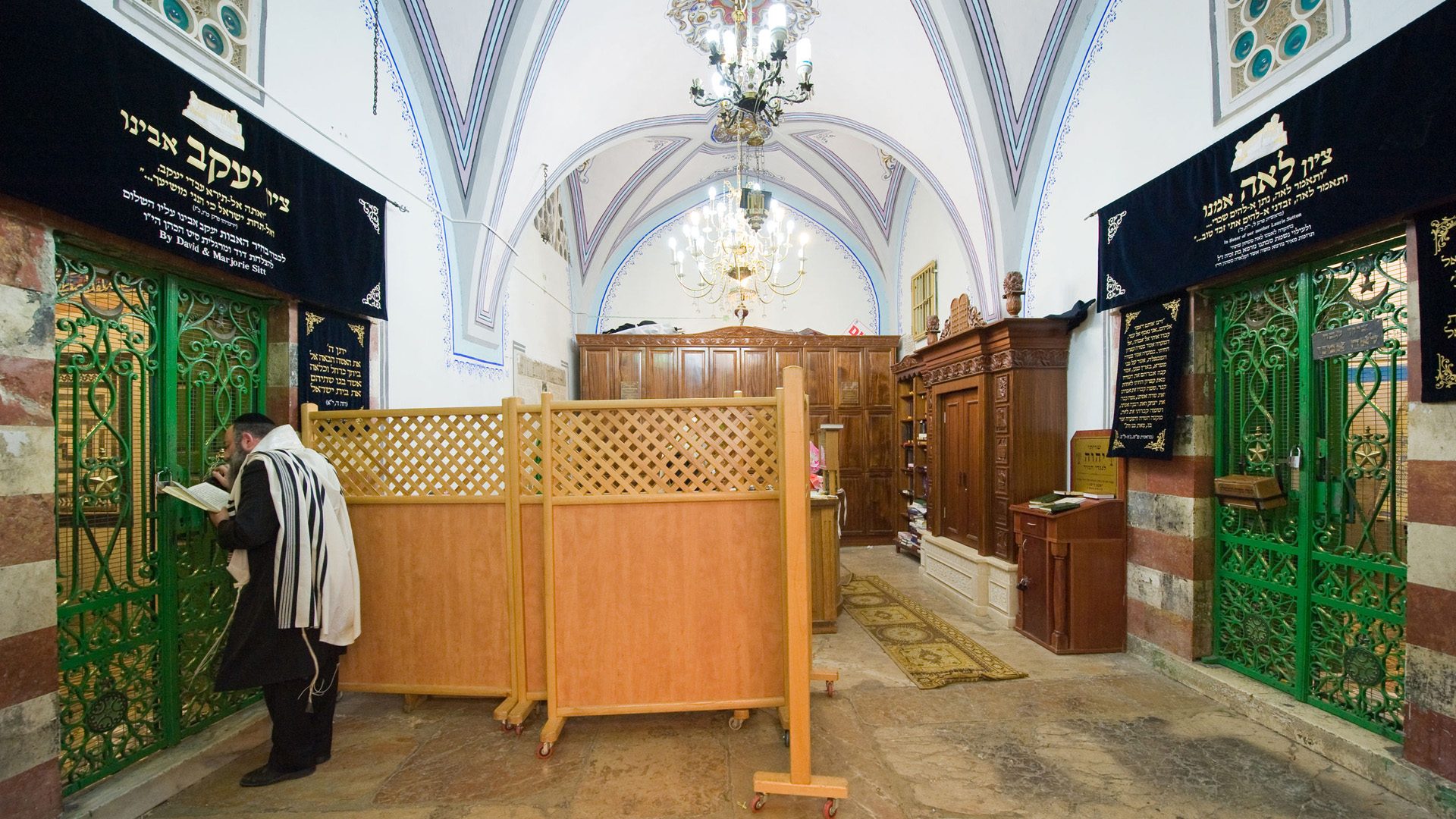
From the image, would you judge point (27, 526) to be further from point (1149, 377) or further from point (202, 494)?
point (1149, 377)

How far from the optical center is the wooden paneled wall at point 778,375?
746 centimetres

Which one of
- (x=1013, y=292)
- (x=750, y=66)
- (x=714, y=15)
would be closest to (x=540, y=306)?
(x=714, y=15)

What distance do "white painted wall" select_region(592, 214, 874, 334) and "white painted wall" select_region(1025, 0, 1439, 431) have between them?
3.71 metres

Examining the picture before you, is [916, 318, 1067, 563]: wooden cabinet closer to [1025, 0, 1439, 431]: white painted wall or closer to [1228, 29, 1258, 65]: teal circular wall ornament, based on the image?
[1025, 0, 1439, 431]: white painted wall

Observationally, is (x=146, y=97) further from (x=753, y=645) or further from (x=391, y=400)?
(x=753, y=645)

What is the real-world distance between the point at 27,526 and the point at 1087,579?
4869 mm

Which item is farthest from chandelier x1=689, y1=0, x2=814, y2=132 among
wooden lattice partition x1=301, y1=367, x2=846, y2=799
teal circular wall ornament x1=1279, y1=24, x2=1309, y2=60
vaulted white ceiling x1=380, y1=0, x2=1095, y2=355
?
wooden lattice partition x1=301, y1=367, x2=846, y2=799

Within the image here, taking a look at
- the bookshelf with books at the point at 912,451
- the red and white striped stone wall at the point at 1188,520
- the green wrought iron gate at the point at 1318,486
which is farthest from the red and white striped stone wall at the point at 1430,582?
the bookshelf with books at the point at 912,451

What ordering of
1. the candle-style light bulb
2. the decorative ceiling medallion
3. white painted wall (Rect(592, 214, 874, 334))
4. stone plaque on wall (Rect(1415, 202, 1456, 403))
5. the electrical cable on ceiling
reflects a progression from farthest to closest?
white painted wall (Rect(592, 214, 874, 334)) → the decorative ceiling medallion → the electrical cable on ceiling → the candle-style light bulb → stone plaque on wall (Rect(1415, 202, 1456, 403))

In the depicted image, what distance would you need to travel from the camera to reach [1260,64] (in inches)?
109

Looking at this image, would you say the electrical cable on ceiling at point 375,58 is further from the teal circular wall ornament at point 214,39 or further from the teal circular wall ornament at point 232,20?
the teal circular wall ornament at point 214,39

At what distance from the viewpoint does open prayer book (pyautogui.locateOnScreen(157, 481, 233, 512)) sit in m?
2.16

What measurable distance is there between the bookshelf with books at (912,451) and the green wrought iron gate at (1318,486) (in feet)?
9.98

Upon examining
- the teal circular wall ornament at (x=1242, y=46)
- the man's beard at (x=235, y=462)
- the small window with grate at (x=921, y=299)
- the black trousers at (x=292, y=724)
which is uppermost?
the teal circular wall ornament at (x=1242, y=46)
